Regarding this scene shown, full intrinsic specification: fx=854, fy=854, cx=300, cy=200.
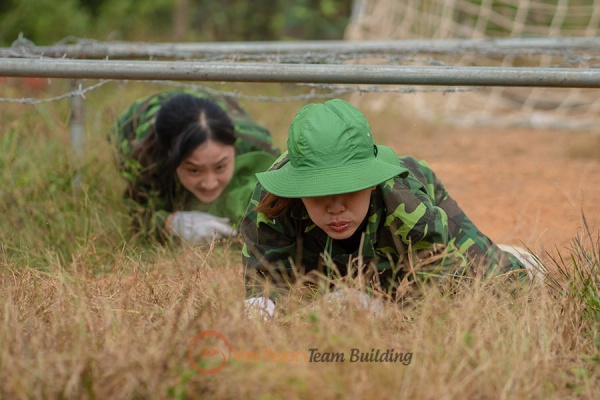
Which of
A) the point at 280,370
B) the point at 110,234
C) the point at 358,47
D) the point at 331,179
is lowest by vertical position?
the point at 110,234

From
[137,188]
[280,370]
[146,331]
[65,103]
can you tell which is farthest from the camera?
[65,103]

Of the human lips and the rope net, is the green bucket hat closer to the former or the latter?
the human lips

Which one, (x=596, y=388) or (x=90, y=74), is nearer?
(x=596, y=388)

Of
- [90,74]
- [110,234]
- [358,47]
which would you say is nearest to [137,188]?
[110,234]

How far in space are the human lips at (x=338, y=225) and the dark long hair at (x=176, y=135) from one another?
151cm

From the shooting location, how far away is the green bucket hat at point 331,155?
8.05 feet

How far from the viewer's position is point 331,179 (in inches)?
96.3

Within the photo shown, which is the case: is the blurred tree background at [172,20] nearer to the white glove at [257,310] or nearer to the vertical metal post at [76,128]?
the vertical metal post at [76,128]

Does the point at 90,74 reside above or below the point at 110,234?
above

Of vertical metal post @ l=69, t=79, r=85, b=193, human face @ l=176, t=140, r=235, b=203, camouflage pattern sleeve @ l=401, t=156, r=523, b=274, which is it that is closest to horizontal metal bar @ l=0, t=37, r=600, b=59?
vertical metal post @ l=69, t=79, r=85, b=193

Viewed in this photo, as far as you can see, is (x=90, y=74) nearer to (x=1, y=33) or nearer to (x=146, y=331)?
(x=146, y=331)

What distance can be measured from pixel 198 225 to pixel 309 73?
1496 millimetres

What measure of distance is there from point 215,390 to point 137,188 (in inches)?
97.5

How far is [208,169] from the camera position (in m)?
4.07
